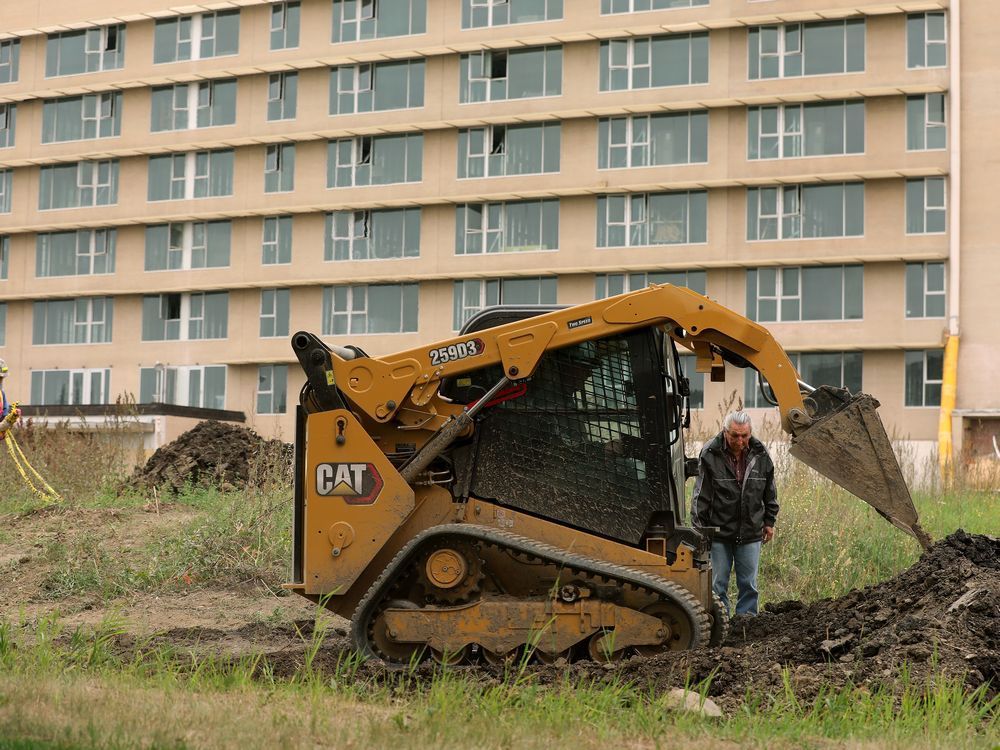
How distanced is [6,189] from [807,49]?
34072 millimetres

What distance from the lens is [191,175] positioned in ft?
174

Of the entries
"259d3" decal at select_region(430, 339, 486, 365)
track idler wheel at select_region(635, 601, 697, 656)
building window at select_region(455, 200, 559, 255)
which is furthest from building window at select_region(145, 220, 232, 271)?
track idler wheel at select_region(635, 601, 697, 656)

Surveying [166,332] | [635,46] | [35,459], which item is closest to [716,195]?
[635,46]

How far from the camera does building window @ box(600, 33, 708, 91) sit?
46.2 meters

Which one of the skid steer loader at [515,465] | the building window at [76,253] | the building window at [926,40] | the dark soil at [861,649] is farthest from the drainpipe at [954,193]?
the skid steer loader at [515,465]

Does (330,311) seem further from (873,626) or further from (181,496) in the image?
(873,626)

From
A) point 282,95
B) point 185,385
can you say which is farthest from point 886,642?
point 282,95

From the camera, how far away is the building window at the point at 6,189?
56406mm

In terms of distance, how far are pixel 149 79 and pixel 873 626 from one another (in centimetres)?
4967

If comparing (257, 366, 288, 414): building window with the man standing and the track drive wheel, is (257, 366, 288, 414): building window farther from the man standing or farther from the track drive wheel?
the track drive wheel

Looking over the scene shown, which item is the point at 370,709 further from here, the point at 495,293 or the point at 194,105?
the point at 194,105

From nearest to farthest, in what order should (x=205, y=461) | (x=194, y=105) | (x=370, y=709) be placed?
(x=370, y=709) < (x=205, y=461) < (x=194, y=105)

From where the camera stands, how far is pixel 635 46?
47.1 metres

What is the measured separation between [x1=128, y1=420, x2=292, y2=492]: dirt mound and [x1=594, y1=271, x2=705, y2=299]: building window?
25.1 meters
